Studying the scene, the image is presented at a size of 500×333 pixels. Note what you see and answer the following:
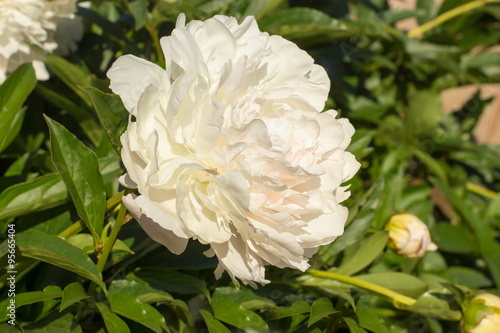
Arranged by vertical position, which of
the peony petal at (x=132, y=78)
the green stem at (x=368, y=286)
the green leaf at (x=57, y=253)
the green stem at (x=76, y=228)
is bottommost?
the green stem at (x=368, y=286)

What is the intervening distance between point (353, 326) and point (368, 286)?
0.23 ft

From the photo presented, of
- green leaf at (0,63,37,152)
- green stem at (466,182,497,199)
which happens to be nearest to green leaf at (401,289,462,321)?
green leaf at (0,63,37,152)

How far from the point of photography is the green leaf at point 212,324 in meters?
0.48

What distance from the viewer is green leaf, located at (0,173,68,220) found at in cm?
53

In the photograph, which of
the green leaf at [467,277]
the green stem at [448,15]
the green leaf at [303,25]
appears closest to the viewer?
the green leaf at [303,25]

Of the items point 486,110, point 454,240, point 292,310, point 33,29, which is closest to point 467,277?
point 454,240

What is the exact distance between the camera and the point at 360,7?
1.13 metres

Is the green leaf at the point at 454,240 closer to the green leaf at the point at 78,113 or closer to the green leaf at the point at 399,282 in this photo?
the green leaf at the point at 399,282

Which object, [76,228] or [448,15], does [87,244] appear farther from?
[448,15]

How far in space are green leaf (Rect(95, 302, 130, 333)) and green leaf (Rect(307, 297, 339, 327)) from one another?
0.19m

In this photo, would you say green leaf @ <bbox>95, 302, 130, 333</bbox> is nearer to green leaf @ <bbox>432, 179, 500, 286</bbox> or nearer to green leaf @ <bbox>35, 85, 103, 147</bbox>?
green leaf @ <bbox>35, 85, 103, 147</bbox>

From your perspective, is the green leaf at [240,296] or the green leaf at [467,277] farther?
the green leaf at [467,277]

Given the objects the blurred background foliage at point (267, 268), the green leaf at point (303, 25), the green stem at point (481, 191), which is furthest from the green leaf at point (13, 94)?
the green stem at point (481, 191)

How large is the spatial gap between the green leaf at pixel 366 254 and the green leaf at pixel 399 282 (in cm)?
2
